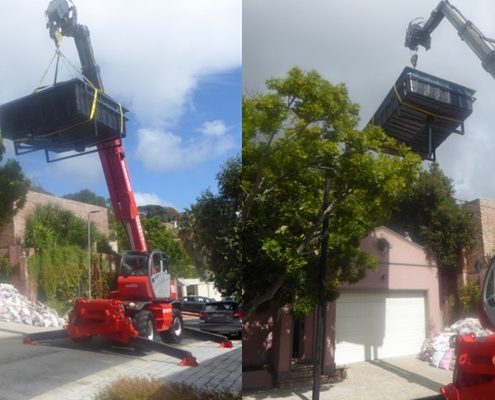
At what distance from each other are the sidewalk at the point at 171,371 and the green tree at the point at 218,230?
0.85 ft

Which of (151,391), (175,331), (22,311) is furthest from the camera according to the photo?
(175,331)

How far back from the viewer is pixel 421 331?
3.53 metres

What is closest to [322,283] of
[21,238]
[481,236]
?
[481,236]

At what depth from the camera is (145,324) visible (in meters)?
1.53

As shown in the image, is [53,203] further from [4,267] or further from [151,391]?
[151,391]

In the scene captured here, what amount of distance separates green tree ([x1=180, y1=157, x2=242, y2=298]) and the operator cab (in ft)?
0.32

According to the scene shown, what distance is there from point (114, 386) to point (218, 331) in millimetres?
394

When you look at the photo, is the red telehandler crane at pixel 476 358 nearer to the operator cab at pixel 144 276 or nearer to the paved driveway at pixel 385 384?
the paved driveway at pixel 385 384

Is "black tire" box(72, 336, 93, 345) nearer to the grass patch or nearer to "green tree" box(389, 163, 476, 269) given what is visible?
the grass patch

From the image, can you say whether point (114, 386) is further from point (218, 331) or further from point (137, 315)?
point (218, 331)

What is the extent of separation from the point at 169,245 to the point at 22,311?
401 millimetres

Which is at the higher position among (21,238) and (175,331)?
(21,238)

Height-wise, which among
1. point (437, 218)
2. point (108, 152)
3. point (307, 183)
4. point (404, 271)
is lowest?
point (404, 271)

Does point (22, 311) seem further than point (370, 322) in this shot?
No
